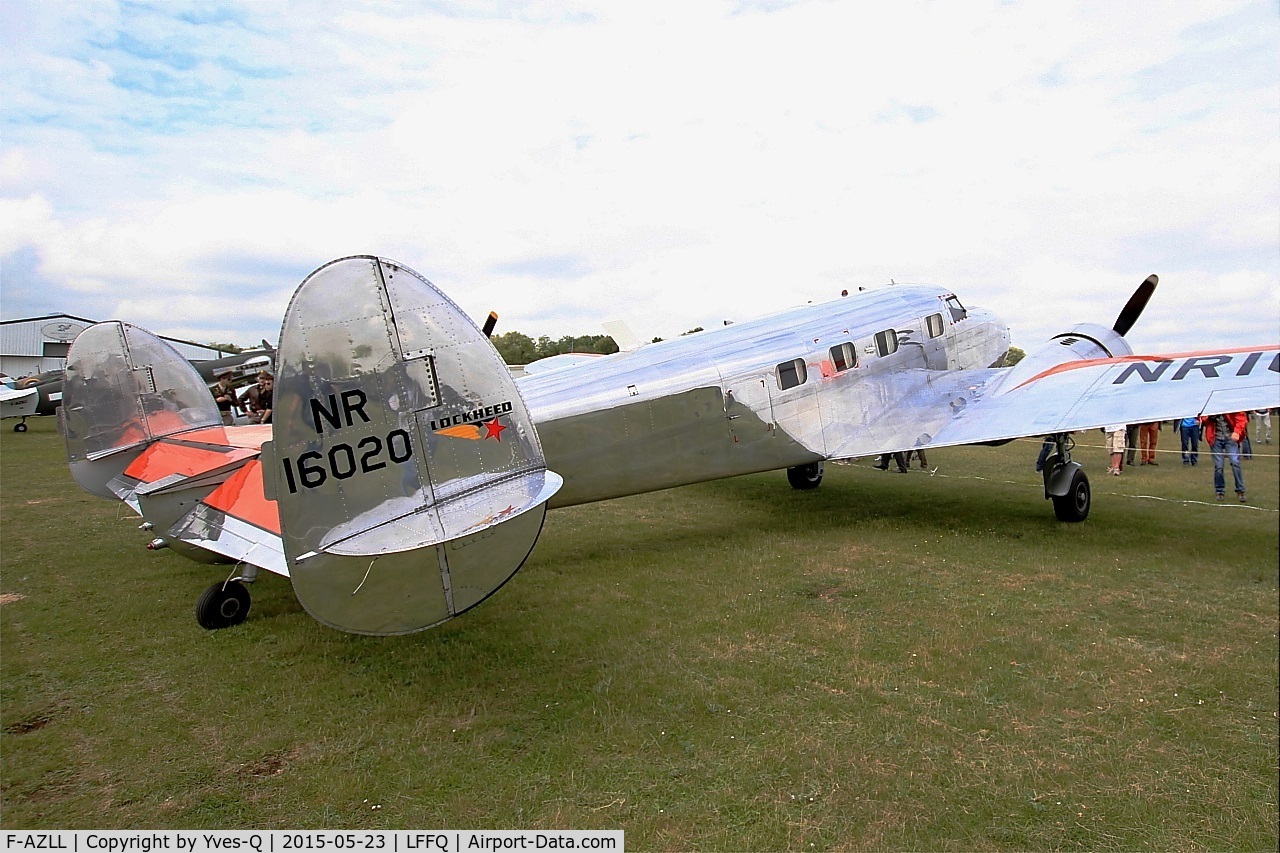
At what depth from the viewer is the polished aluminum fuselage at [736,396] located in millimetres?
8391

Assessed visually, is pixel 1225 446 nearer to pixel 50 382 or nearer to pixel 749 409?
pixel 749 409

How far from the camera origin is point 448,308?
4680mm

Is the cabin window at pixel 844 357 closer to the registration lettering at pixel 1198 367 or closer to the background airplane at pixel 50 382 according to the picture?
the registration lettering at pixel 1198 367

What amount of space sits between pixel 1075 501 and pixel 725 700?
7.09 m

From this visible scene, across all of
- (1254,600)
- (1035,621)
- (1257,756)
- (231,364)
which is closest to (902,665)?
(1035,621)

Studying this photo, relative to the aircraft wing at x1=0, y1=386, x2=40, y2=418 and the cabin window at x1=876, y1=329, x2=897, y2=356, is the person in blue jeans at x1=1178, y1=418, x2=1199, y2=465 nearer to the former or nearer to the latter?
the cabin window at x1=876, y1=329, x2=897, y2=356

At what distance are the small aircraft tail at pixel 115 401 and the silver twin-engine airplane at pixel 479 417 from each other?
0.02m

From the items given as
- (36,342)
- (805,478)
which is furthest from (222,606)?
(36,342)

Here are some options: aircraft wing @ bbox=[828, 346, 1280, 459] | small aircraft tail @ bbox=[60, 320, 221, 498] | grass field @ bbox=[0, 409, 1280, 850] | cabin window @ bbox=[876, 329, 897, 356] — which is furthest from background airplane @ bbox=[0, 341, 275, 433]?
aircraft wing @ bbox=[828, 346, 1280, 459]

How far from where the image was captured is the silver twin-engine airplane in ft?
14.3

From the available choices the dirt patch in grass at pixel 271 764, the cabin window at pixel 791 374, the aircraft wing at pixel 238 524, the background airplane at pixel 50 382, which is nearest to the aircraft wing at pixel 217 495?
the aircraft wing at pixel 238 524

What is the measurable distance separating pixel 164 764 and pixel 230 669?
1544 millimetres

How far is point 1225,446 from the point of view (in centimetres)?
471

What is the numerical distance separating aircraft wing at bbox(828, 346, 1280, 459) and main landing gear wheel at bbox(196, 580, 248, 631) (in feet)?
24.7
